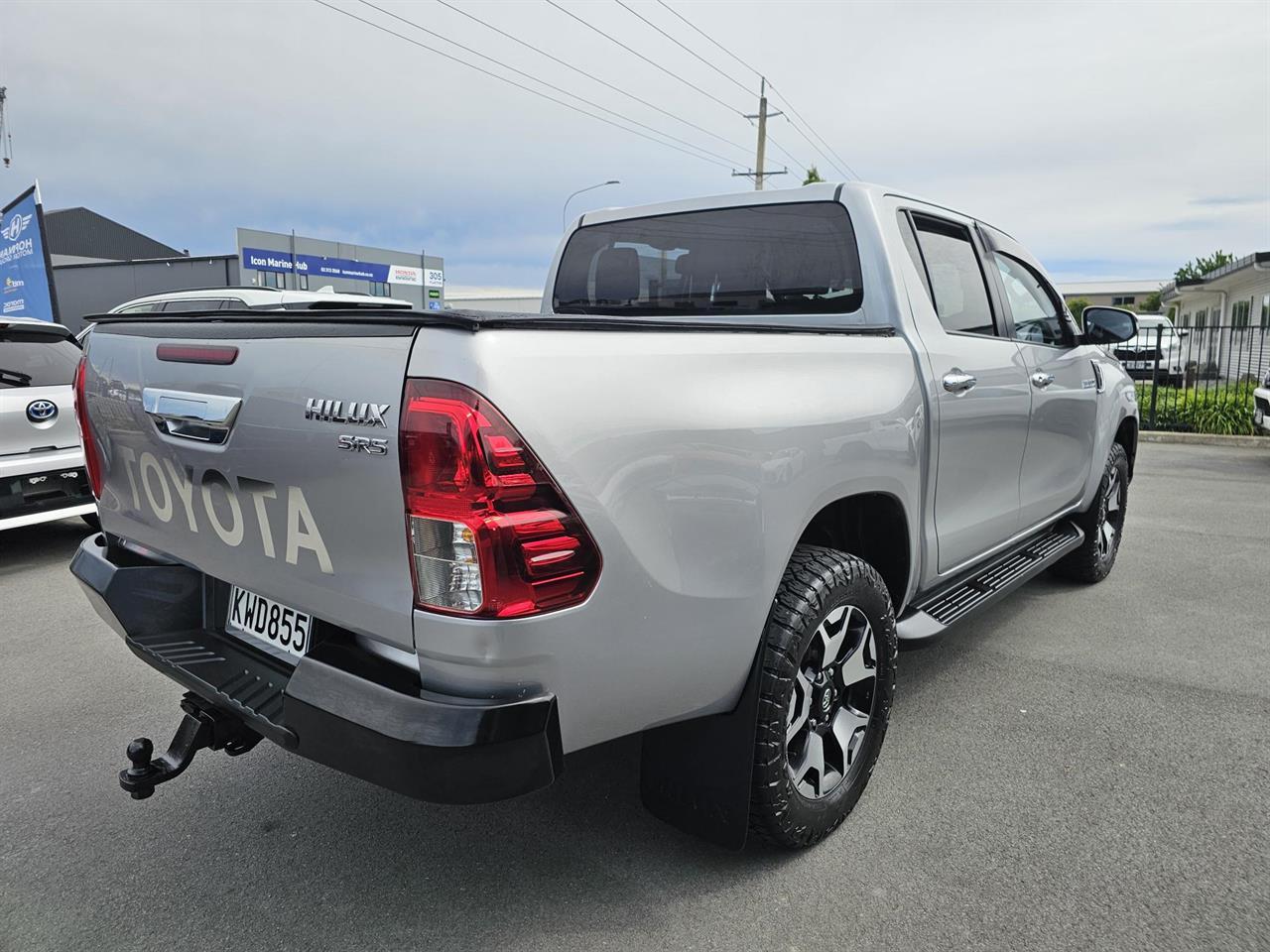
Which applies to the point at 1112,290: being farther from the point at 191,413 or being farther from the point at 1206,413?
the point at 191,413

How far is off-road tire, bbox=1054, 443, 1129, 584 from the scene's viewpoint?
4922mm

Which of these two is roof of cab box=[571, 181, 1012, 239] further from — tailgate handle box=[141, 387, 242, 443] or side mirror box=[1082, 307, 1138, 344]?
tailgate handle box=[141, 387, 242, 443]

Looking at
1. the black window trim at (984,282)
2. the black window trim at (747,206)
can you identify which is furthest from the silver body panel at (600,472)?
the black window trim at (984,282)

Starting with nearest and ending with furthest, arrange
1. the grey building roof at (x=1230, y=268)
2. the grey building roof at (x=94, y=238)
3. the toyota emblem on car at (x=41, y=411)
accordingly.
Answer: the toyota emblem on car at (x=41, y=411) → the grey building roof at (x=1230, y=268) → the grey building roof at (x=94, y=238)

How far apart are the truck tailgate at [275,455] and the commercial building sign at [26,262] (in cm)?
1297

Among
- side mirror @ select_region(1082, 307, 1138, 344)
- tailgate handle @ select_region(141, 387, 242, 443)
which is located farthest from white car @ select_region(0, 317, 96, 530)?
side mirror @ select_region(1082, 307, 1138, 344)

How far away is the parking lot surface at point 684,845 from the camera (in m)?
2.17

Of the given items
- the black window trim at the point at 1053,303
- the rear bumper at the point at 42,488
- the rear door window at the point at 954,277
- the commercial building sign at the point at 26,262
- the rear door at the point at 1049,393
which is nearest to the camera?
the rear door window at the point at 954,277

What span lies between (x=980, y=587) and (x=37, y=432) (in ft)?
18.5

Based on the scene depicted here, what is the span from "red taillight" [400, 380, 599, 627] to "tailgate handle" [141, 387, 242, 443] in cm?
63

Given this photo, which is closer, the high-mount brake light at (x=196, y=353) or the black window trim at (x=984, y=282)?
the high-mount brake light at (x=196, y=353)

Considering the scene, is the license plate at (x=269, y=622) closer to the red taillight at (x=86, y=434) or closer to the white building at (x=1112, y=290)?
the red taillight at (x=86, y=434)

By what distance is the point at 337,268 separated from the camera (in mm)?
38906

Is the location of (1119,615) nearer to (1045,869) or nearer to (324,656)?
(1045,869)
